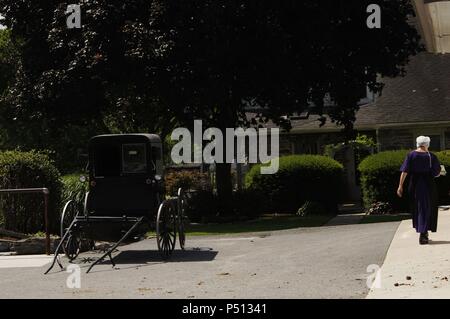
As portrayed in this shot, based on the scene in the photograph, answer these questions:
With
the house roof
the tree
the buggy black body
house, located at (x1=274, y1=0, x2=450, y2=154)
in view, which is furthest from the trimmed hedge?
the buggy black body

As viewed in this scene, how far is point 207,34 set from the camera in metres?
20.4

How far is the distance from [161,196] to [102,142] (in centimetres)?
149

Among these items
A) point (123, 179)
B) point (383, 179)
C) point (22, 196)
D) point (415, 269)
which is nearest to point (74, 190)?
point (22, 196)

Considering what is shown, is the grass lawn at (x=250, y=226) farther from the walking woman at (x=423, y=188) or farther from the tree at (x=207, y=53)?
the walking woman at (x=423, y=188)

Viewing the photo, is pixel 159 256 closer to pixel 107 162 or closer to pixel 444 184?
pixel 107 162

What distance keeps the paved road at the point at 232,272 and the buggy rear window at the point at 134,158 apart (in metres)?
1.56

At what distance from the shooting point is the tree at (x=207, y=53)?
20609 millimetres

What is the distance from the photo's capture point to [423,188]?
12.9 m

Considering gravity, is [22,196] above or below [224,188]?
above

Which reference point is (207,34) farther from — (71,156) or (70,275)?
(71,156)

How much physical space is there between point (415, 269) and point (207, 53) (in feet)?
36.3

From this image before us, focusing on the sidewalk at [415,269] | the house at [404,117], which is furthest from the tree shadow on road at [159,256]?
the house at [404,117]

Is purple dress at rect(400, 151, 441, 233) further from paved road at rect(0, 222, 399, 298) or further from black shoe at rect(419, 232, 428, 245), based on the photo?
paved road at rect(0, 222, 399, 298)
